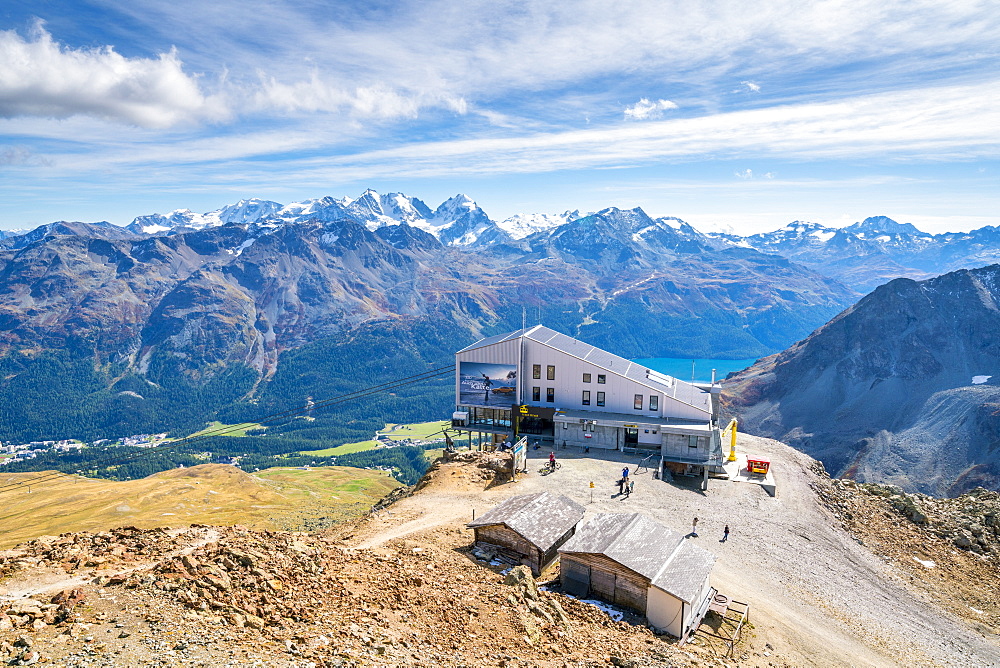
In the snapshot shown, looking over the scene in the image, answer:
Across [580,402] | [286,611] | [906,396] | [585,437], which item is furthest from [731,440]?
[906,396]

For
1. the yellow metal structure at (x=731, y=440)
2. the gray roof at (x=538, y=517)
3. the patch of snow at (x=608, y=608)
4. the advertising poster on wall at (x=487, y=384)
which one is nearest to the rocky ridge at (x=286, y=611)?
the patch of snow at (x=608, y=608)

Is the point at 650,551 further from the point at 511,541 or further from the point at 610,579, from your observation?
the point at 511,541

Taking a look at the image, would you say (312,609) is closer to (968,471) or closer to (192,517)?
(192,517)

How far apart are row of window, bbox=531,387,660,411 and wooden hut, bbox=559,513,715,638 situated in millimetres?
29722

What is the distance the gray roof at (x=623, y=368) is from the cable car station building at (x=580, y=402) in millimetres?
134

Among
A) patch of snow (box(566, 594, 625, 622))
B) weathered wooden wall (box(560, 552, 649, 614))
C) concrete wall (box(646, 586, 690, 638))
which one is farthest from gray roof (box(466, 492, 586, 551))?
concrete wall (box(646, 586, 690, 638))

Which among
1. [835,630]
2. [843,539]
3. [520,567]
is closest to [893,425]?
[843,539]

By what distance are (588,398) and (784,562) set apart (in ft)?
88.6

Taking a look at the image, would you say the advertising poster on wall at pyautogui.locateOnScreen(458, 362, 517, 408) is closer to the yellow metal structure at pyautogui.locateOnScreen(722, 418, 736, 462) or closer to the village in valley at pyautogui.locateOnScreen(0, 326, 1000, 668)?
the village in valley at pyautogui.locateOnScreen(0, 326, 1000, 668)

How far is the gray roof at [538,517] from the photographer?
32062mm

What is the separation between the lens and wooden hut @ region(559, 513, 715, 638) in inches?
1056

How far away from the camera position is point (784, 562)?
127 feet

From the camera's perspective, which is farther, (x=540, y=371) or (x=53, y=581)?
(x=540, y=371)

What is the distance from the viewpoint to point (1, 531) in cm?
10919
